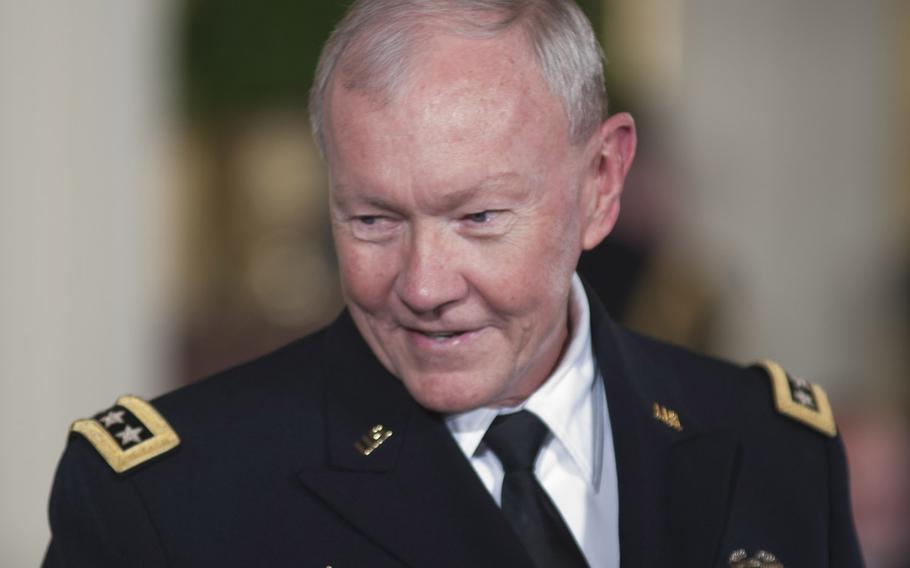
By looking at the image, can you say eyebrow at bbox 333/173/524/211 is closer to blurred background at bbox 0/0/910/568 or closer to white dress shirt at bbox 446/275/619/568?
white dress shirt at bbox 446/275/619/568

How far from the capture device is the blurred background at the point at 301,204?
224 inches

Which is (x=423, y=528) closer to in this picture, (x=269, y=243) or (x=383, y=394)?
(x=383, y=394)

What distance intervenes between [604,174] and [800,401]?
545 millimetres

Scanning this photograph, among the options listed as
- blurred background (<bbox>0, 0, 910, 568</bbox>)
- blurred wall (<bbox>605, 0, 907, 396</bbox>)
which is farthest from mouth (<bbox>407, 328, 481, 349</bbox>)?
blurred wall (<bbox>605, 0, 907, 396</bbox>)

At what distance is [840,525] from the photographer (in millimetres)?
2465

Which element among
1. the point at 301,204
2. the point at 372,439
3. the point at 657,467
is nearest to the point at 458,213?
the point at 372,439

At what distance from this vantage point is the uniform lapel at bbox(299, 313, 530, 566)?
214 cm

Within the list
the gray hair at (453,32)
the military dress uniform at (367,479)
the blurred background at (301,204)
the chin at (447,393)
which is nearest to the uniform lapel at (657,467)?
the military dress uniform at (367,479)

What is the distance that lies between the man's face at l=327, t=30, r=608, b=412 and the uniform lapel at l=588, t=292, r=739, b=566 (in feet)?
0.75

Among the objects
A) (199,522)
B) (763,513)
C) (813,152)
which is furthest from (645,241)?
(199,522)

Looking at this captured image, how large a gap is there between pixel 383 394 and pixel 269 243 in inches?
166

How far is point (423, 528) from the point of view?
216 centimetres

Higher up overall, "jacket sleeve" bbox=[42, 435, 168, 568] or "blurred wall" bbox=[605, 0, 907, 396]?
"jacket sleeve" bbox=[42, 435, 168, 568]

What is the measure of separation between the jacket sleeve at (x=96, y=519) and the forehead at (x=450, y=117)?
498 millimetres
